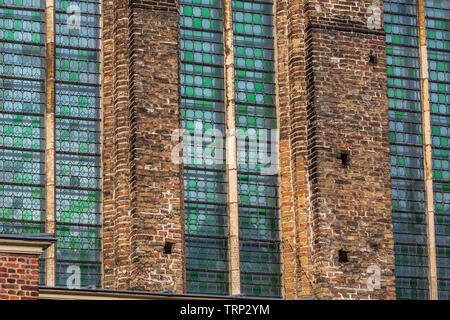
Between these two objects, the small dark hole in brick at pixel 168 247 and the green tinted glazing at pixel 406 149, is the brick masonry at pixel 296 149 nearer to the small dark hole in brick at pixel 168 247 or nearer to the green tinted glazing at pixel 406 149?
the small dark hole in brick at pixel 168 247

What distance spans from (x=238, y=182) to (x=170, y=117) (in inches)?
68.7

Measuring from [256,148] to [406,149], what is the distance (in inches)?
112

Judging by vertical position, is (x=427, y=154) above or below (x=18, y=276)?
above

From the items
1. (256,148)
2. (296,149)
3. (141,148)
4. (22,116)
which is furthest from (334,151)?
(22,116)

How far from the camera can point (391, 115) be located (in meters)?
29.9

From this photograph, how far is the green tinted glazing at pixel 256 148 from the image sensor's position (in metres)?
28.4

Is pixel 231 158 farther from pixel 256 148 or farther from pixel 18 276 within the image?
pixel 18 276

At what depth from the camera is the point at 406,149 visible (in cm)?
2983

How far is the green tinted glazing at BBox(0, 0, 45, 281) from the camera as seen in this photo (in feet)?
89.8

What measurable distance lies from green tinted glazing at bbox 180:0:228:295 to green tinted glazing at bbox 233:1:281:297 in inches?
13.6

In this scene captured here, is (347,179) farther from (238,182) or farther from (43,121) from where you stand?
(43,121)

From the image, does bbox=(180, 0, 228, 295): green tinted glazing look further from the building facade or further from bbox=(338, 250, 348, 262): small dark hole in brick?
bbox=(338, 250, 348, 262): small dark hole in brick

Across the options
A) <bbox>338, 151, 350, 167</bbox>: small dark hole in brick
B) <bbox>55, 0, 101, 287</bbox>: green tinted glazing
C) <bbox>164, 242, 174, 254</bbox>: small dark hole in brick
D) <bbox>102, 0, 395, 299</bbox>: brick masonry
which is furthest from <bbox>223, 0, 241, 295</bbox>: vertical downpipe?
<bbox>55, 0, 101, 287</bbox>: green tinted glazing
